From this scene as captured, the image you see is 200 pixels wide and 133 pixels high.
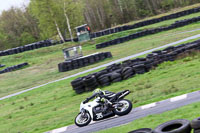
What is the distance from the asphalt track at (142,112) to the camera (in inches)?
398

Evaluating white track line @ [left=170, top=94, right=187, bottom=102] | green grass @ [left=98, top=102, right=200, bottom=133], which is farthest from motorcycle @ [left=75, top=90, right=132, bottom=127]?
white track line @ [left=170, top=94, right=187, bottom=102]

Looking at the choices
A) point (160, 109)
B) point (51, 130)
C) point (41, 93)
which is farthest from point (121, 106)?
point (41, 93)

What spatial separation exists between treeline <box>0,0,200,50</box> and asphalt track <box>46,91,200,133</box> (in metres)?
50.1

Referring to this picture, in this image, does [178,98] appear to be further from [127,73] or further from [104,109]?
[127,73]

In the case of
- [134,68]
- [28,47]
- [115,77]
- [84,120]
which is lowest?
[115,77]

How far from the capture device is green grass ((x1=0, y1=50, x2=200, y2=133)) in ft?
43.2

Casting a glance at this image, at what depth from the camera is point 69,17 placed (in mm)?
64750

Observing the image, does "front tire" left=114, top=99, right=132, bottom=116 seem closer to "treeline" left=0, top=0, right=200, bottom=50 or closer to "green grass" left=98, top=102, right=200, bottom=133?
"green grass" left=98, top=102, right=200, bottom=133

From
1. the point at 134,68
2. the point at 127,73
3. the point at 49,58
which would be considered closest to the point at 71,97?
the point at 127,73

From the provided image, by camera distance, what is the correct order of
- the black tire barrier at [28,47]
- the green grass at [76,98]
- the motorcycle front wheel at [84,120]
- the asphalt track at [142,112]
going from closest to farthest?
1. the asphalt track at [142,112]
2. the motorcycle front wheel at [84,120]
3. the green grass at [76,98]
4. the black tire barrier at [28,47]

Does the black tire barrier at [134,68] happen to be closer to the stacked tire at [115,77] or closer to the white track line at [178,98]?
the stacked tire at [115,77]

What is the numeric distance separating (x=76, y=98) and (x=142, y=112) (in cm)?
733

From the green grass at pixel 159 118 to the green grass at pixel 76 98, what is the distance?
8.81ft

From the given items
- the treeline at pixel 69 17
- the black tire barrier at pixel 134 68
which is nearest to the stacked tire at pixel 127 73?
the black tire barrier at pixel 134 68
